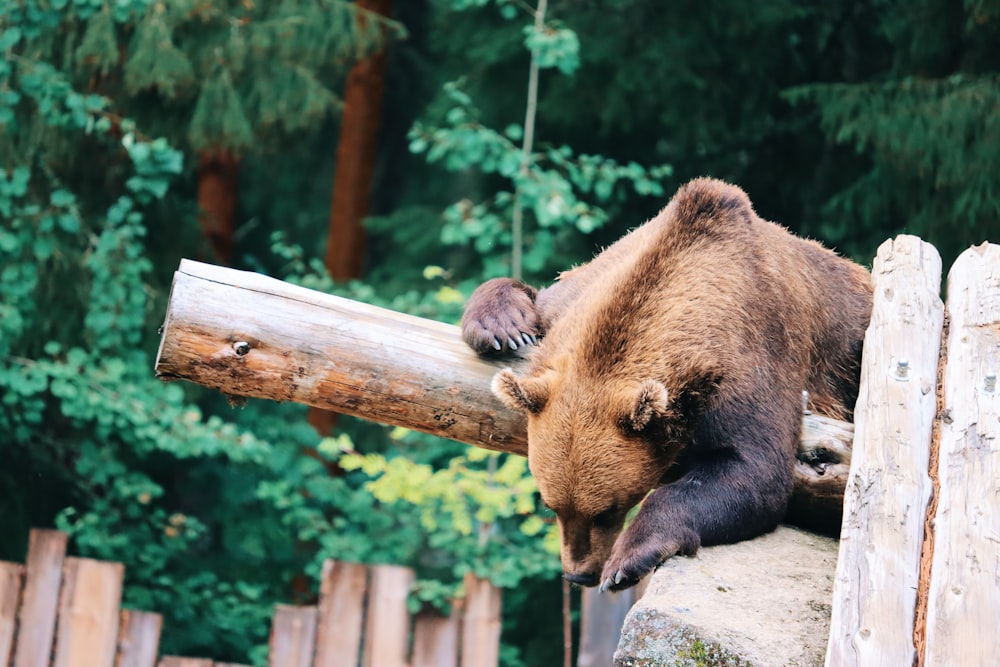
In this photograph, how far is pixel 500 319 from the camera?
151 inches

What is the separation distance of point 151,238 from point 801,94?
4.05m

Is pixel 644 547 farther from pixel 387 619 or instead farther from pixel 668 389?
pixel 387 619

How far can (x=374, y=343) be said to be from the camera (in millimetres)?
3648

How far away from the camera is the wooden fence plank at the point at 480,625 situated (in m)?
5.18

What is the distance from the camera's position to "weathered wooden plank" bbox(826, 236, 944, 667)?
8.32 ft

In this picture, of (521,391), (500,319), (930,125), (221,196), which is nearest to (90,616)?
(500,319)

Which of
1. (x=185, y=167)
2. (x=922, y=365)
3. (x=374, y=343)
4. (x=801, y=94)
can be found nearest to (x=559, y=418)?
(x=374, y=343)

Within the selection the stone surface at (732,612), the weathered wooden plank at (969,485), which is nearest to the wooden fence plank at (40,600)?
the stone surface at (732,612)

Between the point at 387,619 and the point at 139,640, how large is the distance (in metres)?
1.19

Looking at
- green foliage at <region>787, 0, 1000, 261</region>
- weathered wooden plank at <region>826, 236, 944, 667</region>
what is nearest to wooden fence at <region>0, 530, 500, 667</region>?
weathered wooden plank at <region>826, 236, 944, 667</region>

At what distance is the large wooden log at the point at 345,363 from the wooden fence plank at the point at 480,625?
5.46 feet

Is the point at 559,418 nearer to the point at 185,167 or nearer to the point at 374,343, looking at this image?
the point at 374,343

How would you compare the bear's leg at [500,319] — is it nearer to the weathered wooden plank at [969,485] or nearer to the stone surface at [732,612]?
the stone surface at [732,612]

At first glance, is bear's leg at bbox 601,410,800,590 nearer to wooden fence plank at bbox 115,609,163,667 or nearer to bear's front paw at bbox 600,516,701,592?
bear's front paw at bbox 600,516,701,592
